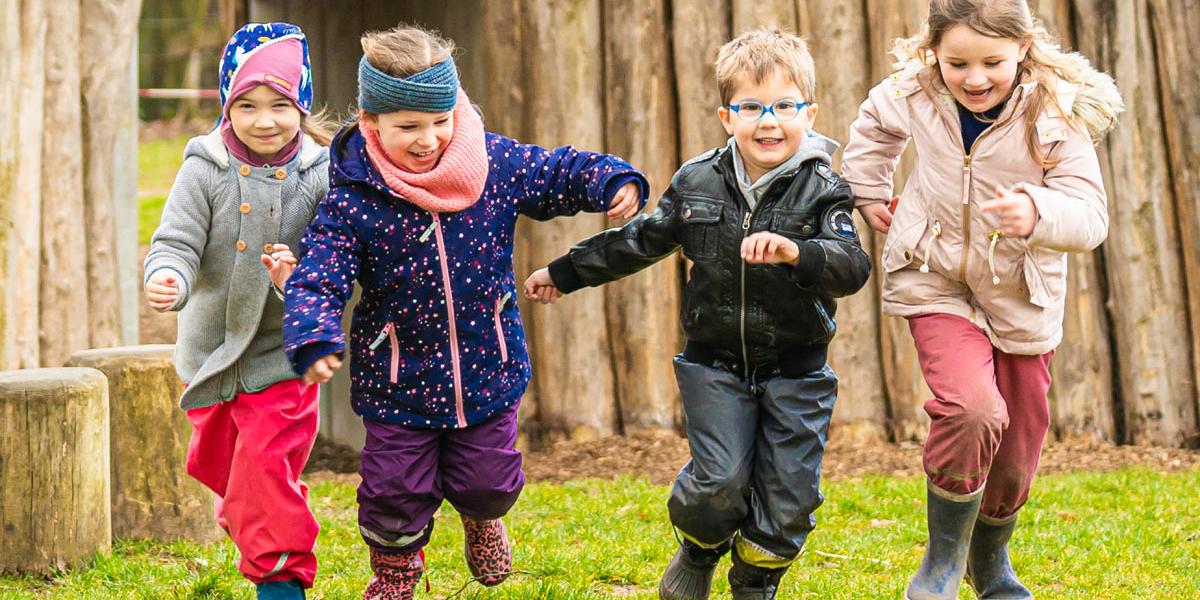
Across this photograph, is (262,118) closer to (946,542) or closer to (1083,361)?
(946,542)

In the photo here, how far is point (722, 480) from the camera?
436cm

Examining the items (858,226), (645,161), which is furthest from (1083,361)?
(645,161)

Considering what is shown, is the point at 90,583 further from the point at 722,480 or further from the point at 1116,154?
the point at 1116,154

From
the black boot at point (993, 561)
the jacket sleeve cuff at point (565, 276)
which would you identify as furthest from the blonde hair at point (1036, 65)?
the jacket sleeve cuff at point (565, 276)

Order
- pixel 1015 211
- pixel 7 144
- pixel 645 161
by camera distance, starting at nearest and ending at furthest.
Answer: pixel 1015 211, pixel 7 144, pixel 645 161

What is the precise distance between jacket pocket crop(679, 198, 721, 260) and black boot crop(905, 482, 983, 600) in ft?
3.17

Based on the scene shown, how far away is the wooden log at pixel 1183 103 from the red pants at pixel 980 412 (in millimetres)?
3526

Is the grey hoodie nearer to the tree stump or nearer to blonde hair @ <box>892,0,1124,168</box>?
the tree stump

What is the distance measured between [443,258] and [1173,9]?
4845 mm

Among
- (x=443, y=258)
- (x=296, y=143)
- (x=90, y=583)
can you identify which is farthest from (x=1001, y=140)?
(x=90, y=583)

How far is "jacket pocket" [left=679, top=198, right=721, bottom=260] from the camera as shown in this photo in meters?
4.40

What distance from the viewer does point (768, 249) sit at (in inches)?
160

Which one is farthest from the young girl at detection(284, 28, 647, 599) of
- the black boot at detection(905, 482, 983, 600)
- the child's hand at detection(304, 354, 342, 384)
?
the black boot at detection(905, 482, 983, 600)

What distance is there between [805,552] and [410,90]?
2561mm
